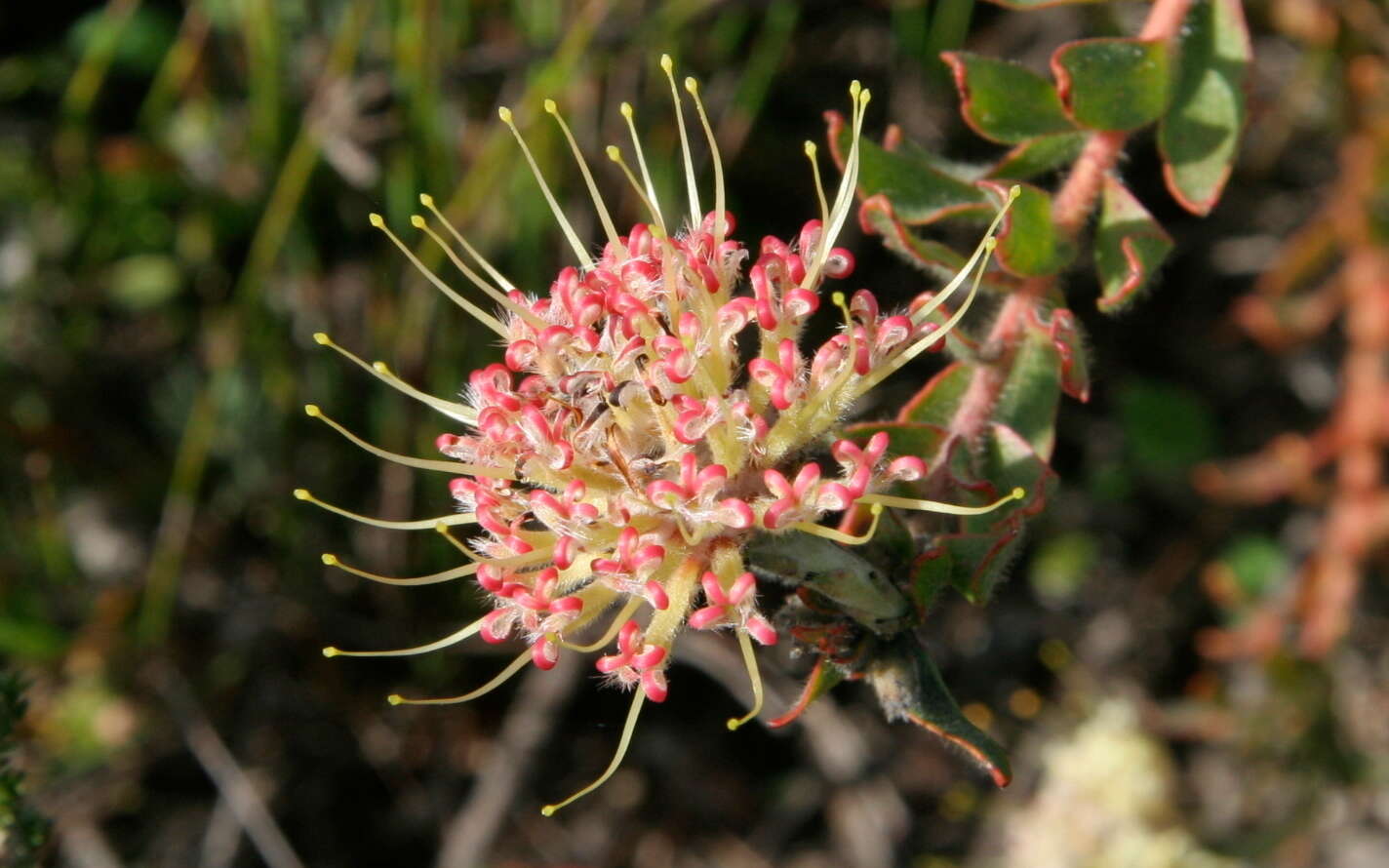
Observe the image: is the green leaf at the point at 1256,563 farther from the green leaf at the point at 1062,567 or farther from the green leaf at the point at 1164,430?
the green leaf at the point at 1062,567

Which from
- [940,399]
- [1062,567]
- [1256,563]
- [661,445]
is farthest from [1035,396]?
[1256,563]

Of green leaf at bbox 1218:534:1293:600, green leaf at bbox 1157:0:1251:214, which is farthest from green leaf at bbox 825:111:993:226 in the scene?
green leaf at bbox 1218:534:1293:600

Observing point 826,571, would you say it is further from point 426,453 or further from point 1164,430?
point 1164,430

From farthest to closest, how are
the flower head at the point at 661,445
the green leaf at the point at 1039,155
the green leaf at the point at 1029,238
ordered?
the green leaf at the point at 1039,155, the green leaf at the point at 1029,238, the flower head at the point at 661,445

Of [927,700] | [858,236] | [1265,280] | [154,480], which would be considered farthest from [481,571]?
[1265,280]

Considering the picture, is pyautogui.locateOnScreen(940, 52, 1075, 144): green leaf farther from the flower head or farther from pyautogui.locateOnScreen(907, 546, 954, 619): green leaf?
pyautogui.locateOnScreen(907, 546, 954, 619): green leaf

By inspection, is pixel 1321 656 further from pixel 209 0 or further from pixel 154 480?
pixel 209 0

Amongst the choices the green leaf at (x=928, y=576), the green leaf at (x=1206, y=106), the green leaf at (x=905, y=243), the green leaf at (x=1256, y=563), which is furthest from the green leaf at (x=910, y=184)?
the green leaf at (x=1256, y=563)

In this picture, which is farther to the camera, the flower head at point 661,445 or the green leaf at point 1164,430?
the green leaf at point 1164,430
